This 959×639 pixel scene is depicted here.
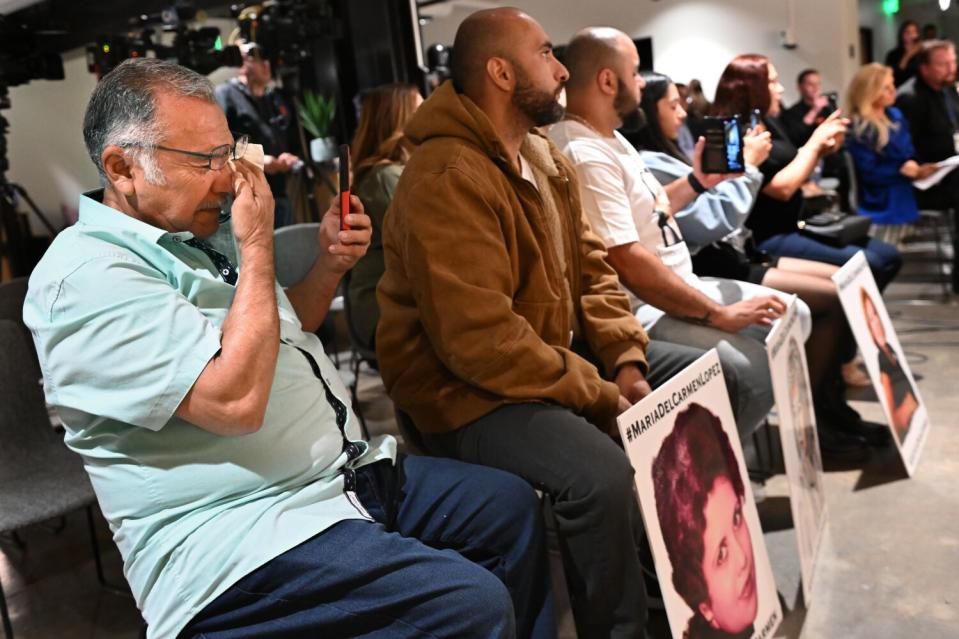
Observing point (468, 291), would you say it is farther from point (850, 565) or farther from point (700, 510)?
point (850, 565)

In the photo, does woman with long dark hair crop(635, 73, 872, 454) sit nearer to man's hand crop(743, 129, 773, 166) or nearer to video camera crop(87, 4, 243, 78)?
man's hand crop(743, 129, 773, 166)

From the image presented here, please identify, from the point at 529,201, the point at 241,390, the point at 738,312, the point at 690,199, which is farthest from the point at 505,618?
the point at 690,199

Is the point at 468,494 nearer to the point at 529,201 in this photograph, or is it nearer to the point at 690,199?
the point at 529,201

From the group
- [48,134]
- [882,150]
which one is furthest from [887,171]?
[48,134]

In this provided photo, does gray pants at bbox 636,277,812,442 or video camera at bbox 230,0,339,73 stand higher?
video camera at bbox 230,0,339,73

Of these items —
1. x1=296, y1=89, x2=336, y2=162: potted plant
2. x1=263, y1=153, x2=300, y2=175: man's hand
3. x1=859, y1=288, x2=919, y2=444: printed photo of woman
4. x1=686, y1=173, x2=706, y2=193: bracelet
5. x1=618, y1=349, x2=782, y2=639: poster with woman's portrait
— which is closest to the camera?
x1=618, y1=349, x2=782, y2=639: poster with woman's portrait

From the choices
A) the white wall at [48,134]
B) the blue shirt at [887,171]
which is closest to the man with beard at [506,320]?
the white wall at [48,134]

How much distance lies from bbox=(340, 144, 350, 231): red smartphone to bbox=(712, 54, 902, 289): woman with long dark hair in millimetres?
2077

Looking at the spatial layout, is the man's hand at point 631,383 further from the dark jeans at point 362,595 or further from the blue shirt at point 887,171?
the blue shirt at point 887,171

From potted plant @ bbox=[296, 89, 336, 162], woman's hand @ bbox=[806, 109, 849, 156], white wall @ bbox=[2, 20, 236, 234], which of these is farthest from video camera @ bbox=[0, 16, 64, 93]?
woman's hand @ bbox=[806, 109, 849, 156]

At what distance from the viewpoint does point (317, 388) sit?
1533 millimetres

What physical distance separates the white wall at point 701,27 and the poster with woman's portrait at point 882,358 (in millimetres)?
1480

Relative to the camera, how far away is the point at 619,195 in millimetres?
2486

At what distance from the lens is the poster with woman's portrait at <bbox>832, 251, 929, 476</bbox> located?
275 centimetres
